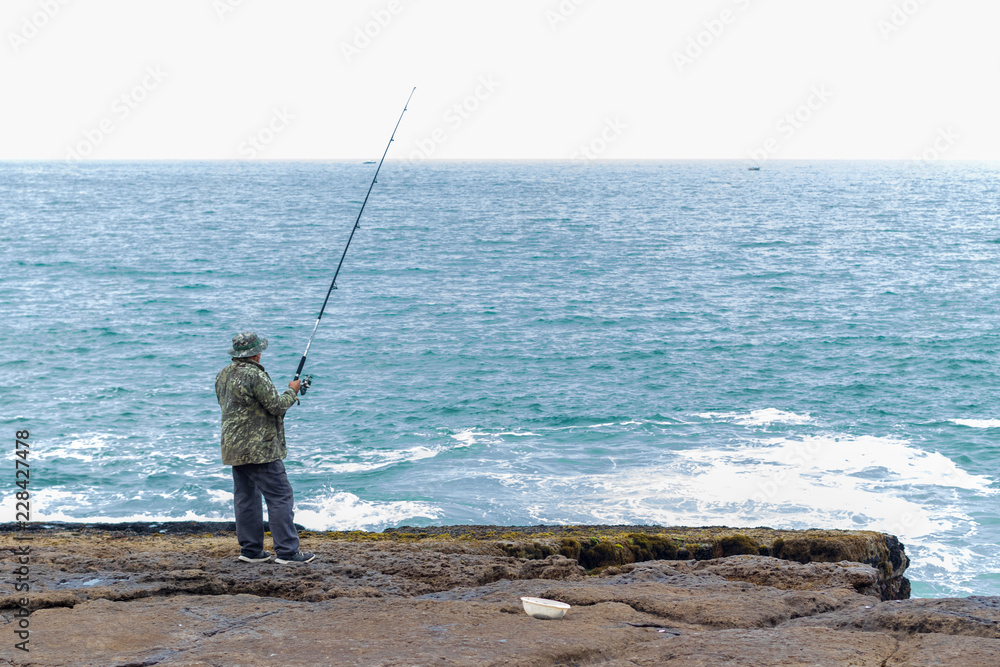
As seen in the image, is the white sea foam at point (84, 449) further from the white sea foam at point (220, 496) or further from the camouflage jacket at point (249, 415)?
the camouflage jacket at point (249, 415)

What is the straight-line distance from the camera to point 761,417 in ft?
56.2

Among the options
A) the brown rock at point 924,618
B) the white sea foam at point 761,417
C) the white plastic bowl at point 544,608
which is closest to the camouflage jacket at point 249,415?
the white plastic bowl at point 544,608

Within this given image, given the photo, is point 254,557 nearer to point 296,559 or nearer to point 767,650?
point 296,559

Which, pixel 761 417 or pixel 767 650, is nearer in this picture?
pixel 767 650

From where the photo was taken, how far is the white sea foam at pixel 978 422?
16.8 meters

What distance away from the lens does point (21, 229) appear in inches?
2036

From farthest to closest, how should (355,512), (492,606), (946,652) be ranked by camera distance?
(355,512)
(492,606)
(946,652)

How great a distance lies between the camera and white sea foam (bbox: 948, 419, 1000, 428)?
1681 cm

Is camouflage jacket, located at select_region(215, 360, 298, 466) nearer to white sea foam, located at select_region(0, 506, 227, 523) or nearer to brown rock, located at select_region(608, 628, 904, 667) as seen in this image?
brown rock, located at select_region(608, 628, 904, 667)

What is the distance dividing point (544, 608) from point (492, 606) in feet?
1.17

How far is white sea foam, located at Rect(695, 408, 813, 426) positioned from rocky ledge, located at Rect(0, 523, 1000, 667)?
10.2m

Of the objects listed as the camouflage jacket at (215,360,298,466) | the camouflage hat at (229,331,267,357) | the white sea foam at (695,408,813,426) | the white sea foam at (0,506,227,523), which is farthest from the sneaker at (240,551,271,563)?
the white sea foam at (695,408,813,426)

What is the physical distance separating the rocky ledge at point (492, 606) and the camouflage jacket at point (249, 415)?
0.80 m

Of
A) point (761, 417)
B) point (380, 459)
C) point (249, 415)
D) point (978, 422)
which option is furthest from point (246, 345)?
point (978, 422)
